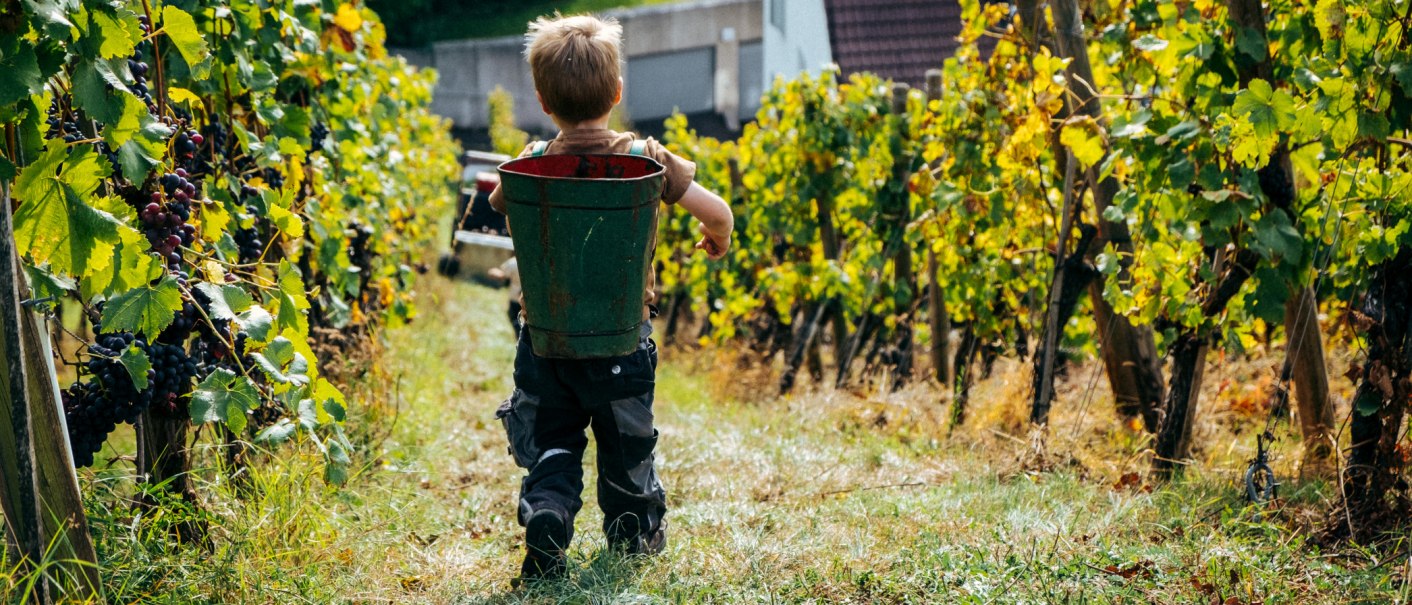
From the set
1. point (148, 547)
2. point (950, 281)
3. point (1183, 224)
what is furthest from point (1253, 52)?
point (148, 547)

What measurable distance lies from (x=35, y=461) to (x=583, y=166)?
51.6 inches

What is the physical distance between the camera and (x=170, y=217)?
267 centimetres

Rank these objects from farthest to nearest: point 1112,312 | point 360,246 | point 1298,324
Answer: point 360,246, point 1112,312, point 1298,324

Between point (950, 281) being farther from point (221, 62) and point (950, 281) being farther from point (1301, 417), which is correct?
point (221, 62)

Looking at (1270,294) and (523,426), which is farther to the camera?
(1270,294)

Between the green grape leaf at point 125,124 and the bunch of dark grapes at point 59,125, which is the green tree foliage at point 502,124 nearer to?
the bunch of dark grapes at point 59,125

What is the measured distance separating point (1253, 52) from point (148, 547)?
3.19 metres

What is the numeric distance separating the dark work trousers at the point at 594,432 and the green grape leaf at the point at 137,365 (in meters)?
0.93

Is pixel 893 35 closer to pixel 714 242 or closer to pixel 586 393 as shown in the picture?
pixel 714 242

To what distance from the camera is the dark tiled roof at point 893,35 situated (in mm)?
16562

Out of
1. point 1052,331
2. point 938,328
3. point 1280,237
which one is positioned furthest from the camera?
point 938,328

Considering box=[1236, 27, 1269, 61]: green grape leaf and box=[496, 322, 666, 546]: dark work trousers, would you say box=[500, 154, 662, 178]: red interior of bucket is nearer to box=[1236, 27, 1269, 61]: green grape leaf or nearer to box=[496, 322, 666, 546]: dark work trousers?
box=[496, 322, 666, 546]: dark work trousers

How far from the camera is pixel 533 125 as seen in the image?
1336 inches

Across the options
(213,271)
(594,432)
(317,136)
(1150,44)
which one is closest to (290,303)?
(213,271)
